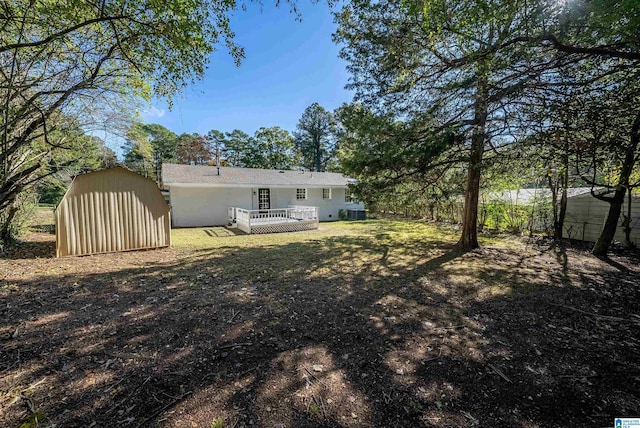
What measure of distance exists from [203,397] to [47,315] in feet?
10.5

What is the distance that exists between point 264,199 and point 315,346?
13313 mm

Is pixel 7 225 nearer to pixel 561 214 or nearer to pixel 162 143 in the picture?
pixel 561 214

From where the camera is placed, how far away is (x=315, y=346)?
302 centimetres

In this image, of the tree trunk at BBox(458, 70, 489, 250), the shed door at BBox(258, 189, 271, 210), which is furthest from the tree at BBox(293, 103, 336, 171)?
the tree trunk at BBox(458, 70, 489, 250)

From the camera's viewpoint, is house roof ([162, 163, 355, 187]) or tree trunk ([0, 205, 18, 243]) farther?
house roof ([162, 163, 355, 187])

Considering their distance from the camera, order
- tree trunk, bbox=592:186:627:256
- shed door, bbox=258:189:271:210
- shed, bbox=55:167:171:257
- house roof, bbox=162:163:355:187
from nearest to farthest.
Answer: shed, bbox=55:167:171:257, tree trunk, bbox=592:186:627:256, house roof, bbox=162:163:355:187, shed door, bbox=258:189:271:210

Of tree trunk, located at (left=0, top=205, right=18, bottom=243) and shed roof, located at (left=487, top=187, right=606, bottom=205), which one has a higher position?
shed roof, located at (left=487, top=187, right=606, bottom=205)

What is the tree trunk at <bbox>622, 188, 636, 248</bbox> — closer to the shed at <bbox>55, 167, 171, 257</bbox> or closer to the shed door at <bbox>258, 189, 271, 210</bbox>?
the shed at <bbox>55, 167, 171, 257</bbox>

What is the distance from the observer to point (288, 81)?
1204 centimetres

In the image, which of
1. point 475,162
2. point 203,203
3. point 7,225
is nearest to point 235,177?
point 203,203

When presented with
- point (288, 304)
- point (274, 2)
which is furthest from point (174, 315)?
point (274, 2)

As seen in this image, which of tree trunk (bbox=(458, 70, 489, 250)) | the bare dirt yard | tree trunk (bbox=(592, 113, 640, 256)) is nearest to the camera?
the bare dirt yard

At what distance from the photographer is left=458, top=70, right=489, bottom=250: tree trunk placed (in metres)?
5.02

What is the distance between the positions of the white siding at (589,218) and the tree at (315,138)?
93.0ft
